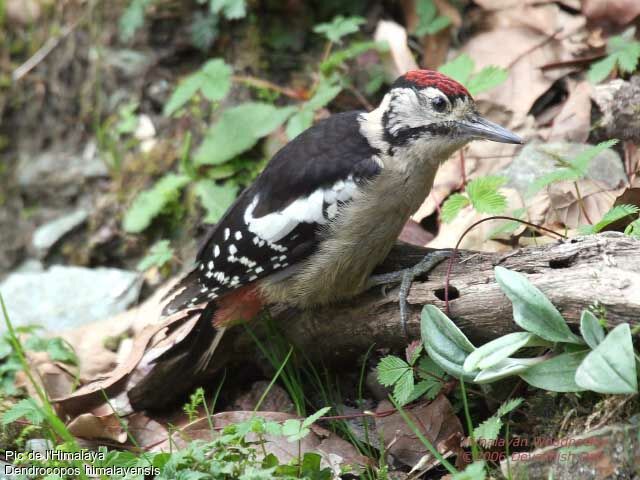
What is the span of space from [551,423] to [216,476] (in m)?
1.09

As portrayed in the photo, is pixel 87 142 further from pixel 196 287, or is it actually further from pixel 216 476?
pixel 216 476

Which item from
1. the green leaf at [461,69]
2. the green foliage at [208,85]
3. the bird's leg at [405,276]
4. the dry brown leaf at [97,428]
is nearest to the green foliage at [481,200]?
the bird's leg at [405,276]

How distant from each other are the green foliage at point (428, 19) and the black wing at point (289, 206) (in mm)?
1635

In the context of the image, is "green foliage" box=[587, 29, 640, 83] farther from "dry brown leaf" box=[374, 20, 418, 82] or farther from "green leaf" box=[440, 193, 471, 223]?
"green leaf" box=[440, 193, 471, 223]

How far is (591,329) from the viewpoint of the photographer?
7.88 ft

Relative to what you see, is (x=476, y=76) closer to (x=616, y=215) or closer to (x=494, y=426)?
(x=616, y=215)

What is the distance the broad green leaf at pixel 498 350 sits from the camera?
2.52m

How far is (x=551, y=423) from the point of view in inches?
107

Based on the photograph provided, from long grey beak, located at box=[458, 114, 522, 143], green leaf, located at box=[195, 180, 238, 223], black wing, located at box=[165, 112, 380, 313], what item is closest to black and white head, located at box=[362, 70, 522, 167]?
long grey beak, located at box=[458, 114, 522, 143]

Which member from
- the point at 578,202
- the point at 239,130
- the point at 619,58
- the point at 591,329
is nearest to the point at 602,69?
the point at 619,58

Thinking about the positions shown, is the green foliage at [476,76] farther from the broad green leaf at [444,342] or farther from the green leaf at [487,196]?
the broad green leaf at [444,342]

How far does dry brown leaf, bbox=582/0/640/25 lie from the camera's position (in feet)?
14.6

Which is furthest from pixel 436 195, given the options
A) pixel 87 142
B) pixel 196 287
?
pixel 87 142

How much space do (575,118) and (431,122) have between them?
1.36 metres
